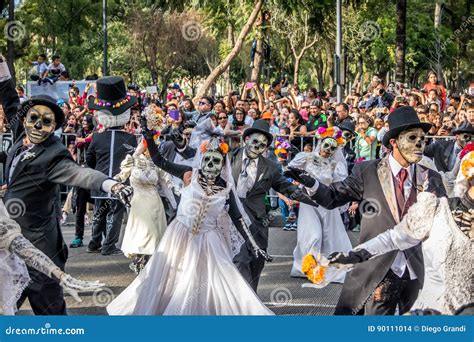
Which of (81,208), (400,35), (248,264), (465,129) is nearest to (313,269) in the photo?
(248,264)

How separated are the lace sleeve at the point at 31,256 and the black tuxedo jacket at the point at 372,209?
1.94 m

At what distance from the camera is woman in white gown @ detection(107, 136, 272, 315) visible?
298 inches

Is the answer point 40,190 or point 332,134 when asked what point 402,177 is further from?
point 332,134

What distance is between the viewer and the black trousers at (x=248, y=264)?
8.71 meters

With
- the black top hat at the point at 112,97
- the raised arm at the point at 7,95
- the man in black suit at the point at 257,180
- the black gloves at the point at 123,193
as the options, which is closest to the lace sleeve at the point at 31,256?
the black gloves at the point at 123,193

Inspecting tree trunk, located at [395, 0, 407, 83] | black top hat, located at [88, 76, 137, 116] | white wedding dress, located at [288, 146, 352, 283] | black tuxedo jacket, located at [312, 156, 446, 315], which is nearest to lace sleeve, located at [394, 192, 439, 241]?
black tuxedo jacket, located at [312, 156, 446, 315]

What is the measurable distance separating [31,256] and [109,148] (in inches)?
216

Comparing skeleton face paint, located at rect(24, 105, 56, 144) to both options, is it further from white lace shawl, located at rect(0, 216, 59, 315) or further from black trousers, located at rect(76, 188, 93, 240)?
black trousers, located at rect(76, 188, 93, 240)

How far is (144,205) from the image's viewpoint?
10.5 m

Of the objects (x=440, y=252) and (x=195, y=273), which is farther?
(x=195, y=273)

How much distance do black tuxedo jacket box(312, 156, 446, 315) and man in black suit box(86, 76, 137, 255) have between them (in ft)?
13.8

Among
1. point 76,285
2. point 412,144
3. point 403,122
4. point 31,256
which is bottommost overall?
point 76,285

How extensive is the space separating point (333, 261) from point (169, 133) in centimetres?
502

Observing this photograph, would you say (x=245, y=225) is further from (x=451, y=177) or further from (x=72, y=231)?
(x=72, y=231)
